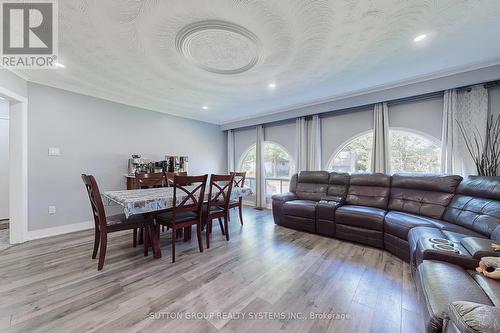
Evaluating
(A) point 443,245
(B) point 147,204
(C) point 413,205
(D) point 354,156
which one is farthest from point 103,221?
(D) point 354,156

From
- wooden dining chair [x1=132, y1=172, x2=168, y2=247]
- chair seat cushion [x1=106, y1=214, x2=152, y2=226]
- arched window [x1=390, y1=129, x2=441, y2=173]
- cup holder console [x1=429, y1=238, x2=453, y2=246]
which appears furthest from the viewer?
wooden dining chair [x1=132, y1=172, x2=168, y2=247]

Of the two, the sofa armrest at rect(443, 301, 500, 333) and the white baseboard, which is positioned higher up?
the sofa armrest at rect(443, 301, 500, 333)

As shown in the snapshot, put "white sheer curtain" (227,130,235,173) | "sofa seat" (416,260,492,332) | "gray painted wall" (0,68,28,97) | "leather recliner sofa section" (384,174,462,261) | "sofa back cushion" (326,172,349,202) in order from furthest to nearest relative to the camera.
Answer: "white sheer curtain" (227,130,235,173)
"sofa back cushion" (326,172,349,202)
"gray painted wall" (0,68,28,97)
"leather recliner sofa section" (384,174,462,261)
"sofa seat" (416,260,492,332)

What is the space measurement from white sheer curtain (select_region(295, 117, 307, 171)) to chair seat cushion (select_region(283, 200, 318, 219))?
123 cm

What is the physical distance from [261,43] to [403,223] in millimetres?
2763

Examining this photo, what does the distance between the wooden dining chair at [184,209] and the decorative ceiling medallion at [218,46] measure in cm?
146

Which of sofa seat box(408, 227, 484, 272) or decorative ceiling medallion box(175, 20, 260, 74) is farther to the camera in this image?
decorative ceiling medallion box(175, 20, 260, 74)

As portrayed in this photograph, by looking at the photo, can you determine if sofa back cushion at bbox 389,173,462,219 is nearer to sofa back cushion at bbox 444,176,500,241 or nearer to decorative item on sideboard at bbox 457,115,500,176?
sofa back cushion at bbox 444,176,500,241

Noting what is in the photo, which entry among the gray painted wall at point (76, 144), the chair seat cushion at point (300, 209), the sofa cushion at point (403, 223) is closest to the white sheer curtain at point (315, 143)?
the chair seat cushion at point (300, 209)

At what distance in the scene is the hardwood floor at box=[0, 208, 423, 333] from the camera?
4.69 ft

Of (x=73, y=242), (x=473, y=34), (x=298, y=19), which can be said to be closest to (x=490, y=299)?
(x=298, y=19)

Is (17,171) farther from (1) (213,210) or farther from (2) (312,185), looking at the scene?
(2) (312,185)

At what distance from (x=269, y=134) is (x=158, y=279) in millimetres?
4181

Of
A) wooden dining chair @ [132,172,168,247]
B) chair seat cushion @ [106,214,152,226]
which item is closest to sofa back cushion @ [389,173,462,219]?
chair seat cushion @ [106,214,152,226]
